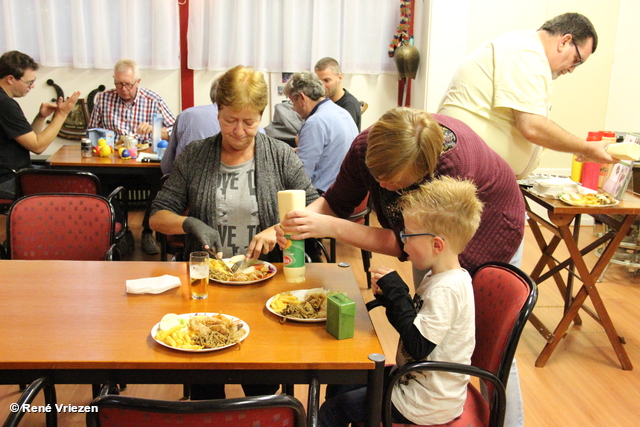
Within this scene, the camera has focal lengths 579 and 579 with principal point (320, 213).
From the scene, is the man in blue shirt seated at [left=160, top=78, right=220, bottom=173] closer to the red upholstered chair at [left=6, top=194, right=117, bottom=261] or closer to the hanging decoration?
the red upholstered chair at [left=6, top=194, right=117, bottom=261]

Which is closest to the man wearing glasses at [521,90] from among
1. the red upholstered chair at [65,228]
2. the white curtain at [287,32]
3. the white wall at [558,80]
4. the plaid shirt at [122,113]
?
the red upholstered chair at [65,228]

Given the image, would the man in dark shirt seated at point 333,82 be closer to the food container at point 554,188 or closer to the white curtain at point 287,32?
the white curtain at point 287,32

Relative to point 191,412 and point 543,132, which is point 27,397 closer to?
point 191,412

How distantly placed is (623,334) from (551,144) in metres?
1.43

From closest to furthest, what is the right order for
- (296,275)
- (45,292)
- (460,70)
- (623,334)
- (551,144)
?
(45,292)
(296,275)
(551,144)
(460,70)
(623,334)

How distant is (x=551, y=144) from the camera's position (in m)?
2.66

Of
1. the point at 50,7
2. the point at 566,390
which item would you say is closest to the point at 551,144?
the point at 566,390

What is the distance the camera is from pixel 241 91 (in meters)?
2.03

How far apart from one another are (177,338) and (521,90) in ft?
6.48

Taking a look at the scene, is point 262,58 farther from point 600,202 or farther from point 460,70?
point 600,202

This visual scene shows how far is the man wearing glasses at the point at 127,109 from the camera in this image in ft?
16.0

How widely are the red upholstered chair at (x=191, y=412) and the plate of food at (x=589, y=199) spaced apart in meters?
2.20

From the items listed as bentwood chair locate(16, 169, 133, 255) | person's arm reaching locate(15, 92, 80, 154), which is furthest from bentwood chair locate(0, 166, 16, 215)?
bentwood chair locate(16, 169, 133, 255)

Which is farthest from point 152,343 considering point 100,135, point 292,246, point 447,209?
point 100,135
